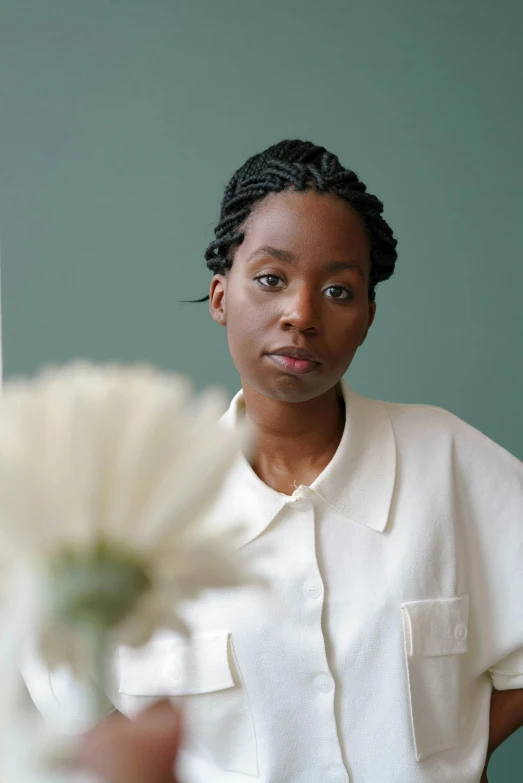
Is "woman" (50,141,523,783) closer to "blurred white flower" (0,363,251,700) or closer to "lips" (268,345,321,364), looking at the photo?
"lips" (268,345,321,364)

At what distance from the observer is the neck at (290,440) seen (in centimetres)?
80

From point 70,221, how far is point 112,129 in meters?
0.15

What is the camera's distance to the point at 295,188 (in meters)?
0.73

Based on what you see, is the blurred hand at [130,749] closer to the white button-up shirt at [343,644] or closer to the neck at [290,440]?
the white button-up shirt at [343,644]

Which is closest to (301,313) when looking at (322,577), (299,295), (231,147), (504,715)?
(299,295)

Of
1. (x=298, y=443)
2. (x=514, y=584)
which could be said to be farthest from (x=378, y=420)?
(x=514, y=584)

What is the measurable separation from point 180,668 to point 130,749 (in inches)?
19.8

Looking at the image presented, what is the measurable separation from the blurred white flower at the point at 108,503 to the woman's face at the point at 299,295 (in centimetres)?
45

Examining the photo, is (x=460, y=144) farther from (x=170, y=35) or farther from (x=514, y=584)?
(x=514, y=584)

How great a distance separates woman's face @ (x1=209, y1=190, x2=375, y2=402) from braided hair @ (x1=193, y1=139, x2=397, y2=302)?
0.01m

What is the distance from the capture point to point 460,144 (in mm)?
1242

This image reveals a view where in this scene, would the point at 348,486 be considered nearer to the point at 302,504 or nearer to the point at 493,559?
the point at 302,504

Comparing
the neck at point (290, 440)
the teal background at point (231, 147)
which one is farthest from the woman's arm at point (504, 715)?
the teal background at point (231, 147)

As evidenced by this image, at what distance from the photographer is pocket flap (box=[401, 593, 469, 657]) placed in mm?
735
